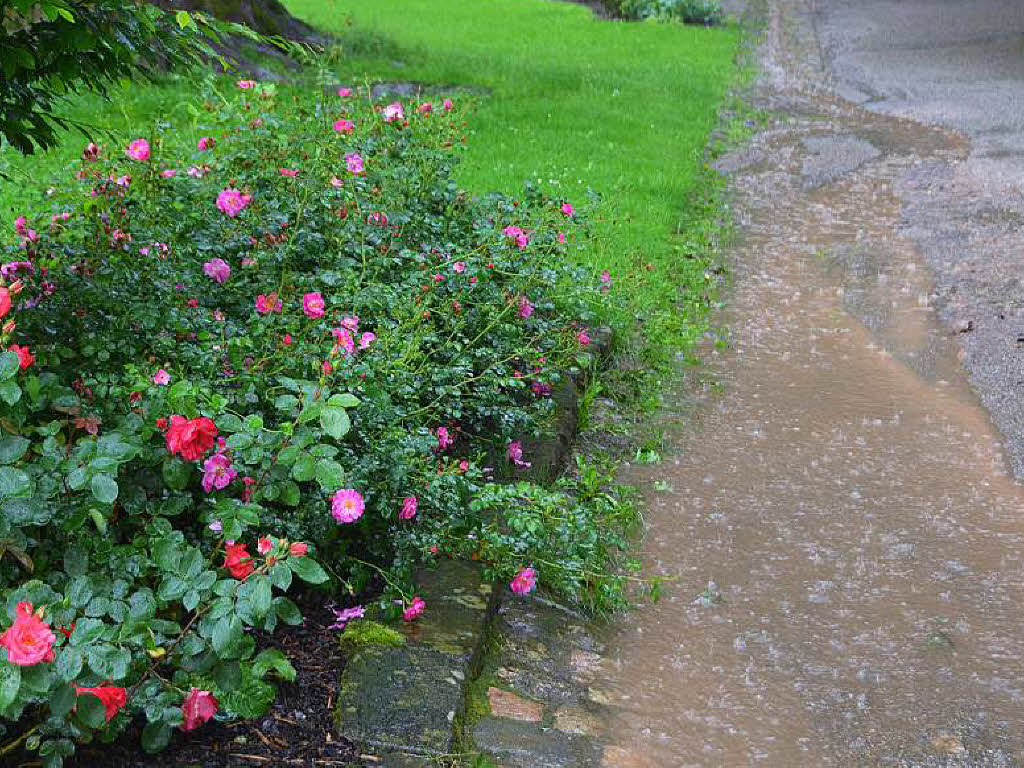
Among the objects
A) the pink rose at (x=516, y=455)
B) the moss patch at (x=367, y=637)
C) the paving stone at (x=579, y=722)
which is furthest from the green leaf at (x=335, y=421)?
the pink rose at (x=516, y=455)

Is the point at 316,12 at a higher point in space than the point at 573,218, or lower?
higher

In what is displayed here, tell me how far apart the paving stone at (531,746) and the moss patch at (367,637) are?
0.29 m

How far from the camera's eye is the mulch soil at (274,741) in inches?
91.4

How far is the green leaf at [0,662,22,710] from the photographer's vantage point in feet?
6.29

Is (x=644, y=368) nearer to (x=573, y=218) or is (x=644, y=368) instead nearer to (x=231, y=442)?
(x=573, y=218)

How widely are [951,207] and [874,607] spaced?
492cm

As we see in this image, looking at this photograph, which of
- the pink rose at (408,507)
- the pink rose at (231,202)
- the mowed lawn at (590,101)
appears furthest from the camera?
the mowed lawn at (590,101)

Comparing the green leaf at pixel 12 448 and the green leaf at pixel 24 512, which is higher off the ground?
the green leaf at pixel 12 448

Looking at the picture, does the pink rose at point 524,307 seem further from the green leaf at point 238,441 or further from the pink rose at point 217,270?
the green leaf at point 238,441

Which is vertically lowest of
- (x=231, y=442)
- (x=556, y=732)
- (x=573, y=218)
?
(x=556, y=732)

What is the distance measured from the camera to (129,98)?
9.23 m

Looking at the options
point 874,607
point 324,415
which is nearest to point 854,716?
point 874,607

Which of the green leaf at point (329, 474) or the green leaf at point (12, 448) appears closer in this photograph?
the green leaf at point (12, 448)

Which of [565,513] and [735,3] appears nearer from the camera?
[565,513]
